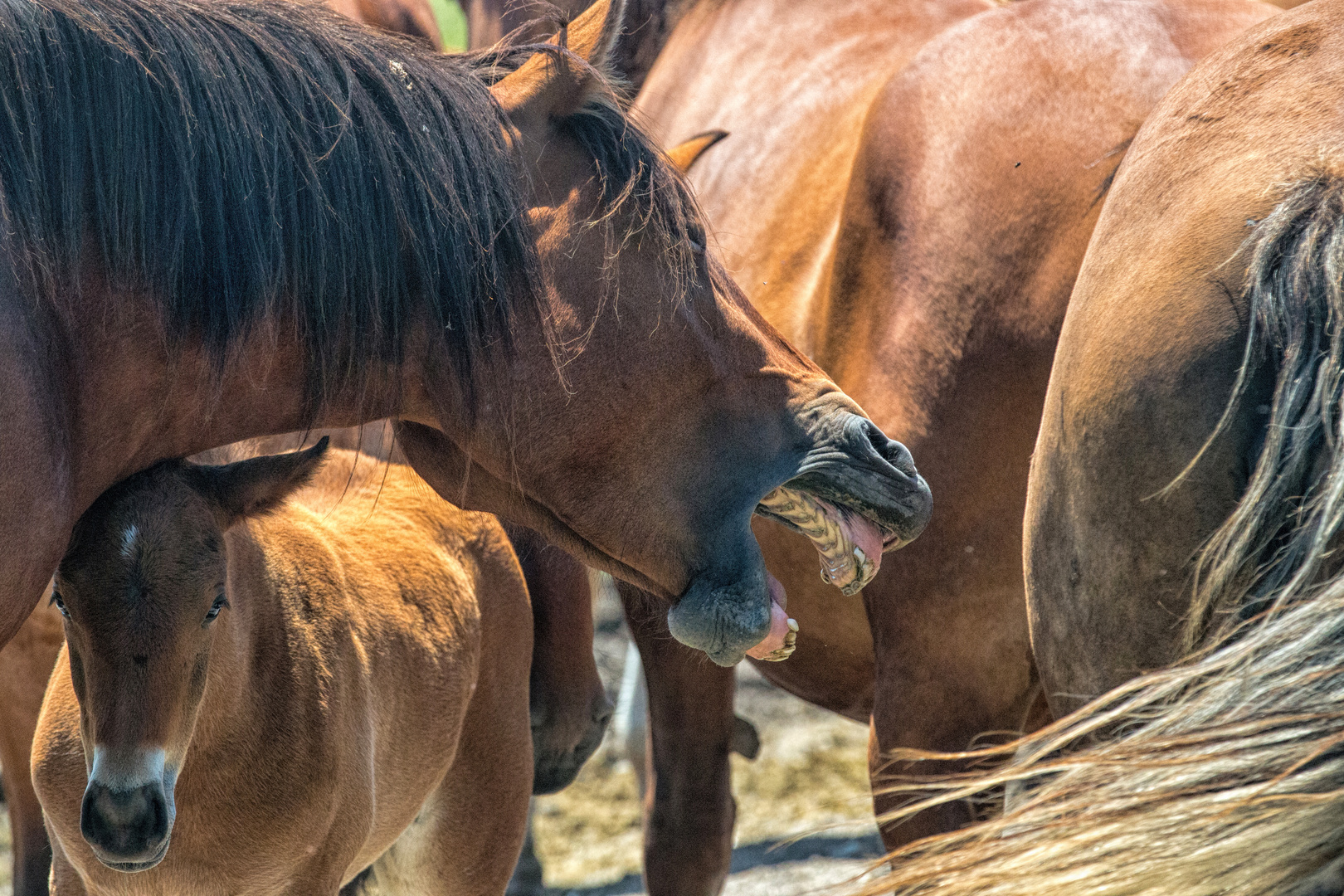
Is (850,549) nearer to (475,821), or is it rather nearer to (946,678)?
(946,678)

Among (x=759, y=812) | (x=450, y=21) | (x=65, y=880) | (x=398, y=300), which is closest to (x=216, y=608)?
(x=65, y=880)

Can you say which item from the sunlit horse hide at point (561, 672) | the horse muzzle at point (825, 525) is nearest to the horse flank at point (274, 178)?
the horse muzzle at point (825, 525)

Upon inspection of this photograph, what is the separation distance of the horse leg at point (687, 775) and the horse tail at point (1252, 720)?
162 cm

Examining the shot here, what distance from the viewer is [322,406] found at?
1499mm

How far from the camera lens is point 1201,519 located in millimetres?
1226

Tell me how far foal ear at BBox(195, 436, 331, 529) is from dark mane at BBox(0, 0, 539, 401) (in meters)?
0.48

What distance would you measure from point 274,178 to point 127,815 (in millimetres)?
883

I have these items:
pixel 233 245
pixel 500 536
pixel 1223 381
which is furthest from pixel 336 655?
pixel 1223 381

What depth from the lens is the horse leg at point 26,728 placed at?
8.99ft

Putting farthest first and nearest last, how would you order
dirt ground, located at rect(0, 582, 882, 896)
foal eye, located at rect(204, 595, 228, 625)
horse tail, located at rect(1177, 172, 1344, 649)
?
1. dirt ground, located at rect(0, 582, 882, 896)
2. foal eye, located at rect(204, 595, 228, 625)
3. horse tail, located at rect(1177, 172, 1344, 649)

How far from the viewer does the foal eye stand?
6.21ft

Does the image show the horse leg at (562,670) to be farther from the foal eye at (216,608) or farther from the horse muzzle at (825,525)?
the horse muzzle at (825,525)

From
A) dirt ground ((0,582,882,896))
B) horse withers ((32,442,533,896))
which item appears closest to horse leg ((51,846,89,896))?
horse withers ((32,442,533,896))

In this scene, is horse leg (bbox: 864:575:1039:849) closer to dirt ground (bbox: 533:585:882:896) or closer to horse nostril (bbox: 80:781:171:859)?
horse nostril (bbox: 80:781:171:859)
